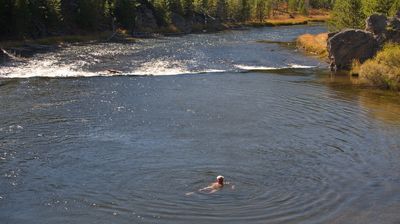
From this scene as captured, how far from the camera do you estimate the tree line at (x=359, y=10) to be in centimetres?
8894

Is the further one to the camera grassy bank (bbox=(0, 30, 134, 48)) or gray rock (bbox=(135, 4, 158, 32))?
gray rock (bbox=(135, 4, 158, 32))

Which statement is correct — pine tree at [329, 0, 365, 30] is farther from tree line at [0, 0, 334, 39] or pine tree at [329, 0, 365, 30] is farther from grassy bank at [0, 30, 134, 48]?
tree line at [0, 0, 334, 39]

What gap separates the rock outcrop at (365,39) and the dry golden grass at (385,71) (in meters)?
8.81

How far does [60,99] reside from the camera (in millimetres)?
47031

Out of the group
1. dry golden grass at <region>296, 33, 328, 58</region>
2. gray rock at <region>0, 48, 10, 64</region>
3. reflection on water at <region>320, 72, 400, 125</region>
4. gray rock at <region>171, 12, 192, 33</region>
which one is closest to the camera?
reflection on water at <region>320, 72, 400, 125</region>

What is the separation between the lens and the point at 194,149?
32.7 m

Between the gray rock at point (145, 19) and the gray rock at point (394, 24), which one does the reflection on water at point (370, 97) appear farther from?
the gray rock at point (145, 19)

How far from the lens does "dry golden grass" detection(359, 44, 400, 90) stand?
5347 cm

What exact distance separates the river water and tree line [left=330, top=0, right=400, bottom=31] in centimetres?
3506

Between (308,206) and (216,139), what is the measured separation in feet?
37.3

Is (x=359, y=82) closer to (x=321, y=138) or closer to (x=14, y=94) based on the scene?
(x=321, y=138)

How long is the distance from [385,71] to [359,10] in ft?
131

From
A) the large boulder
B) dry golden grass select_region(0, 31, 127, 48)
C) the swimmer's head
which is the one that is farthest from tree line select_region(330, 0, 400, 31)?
the swimmer's head

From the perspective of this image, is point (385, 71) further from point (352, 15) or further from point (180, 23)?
point (180, 23)
